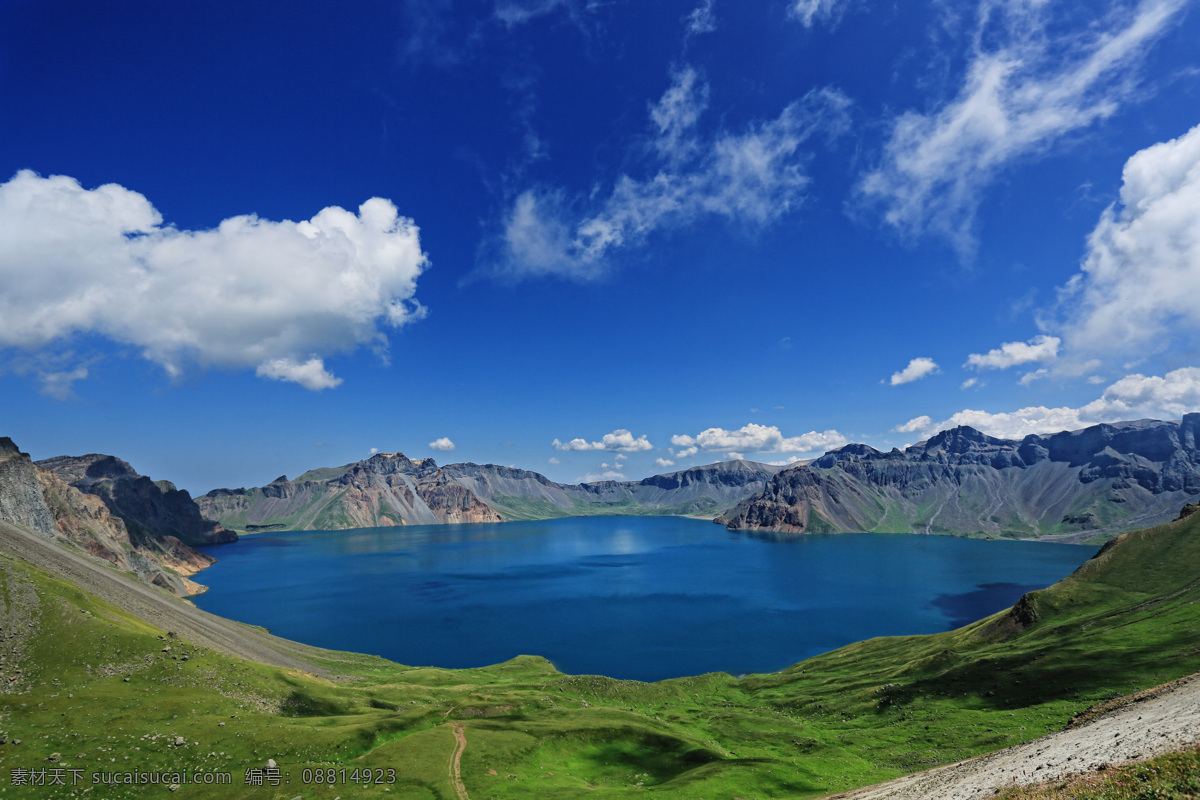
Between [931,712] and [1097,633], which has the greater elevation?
[1097,633]

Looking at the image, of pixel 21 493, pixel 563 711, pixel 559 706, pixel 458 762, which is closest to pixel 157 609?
pixel 559 706

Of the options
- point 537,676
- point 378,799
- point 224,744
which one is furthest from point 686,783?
point 537,676

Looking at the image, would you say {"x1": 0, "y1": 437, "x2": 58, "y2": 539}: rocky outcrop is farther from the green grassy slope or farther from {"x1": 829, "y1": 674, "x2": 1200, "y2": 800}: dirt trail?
{"x1": 829, "y1": 674, "x2": 1200, "y2": 800}: dirt trail

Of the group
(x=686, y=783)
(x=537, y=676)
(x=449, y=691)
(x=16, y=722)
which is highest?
(x=16, y=722)

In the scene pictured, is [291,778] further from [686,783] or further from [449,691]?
[449,691]

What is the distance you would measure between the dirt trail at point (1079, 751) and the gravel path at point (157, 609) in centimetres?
10466

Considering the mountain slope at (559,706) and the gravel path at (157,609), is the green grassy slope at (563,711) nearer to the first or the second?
the mountain slope at (559,706)

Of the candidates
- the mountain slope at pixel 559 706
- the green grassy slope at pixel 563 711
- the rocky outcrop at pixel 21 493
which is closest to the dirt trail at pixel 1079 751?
the mountain slope at pixel 559 706

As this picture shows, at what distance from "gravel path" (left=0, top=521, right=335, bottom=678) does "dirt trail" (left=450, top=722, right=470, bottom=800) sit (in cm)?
5704

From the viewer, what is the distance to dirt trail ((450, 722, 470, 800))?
45250 millimetres

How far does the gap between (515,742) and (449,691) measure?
40730 millimetres

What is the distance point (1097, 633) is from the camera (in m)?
86.4

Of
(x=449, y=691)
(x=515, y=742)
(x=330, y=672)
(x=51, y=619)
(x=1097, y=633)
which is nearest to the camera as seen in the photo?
(x=515, y=742)

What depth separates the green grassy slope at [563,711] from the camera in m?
45.1
